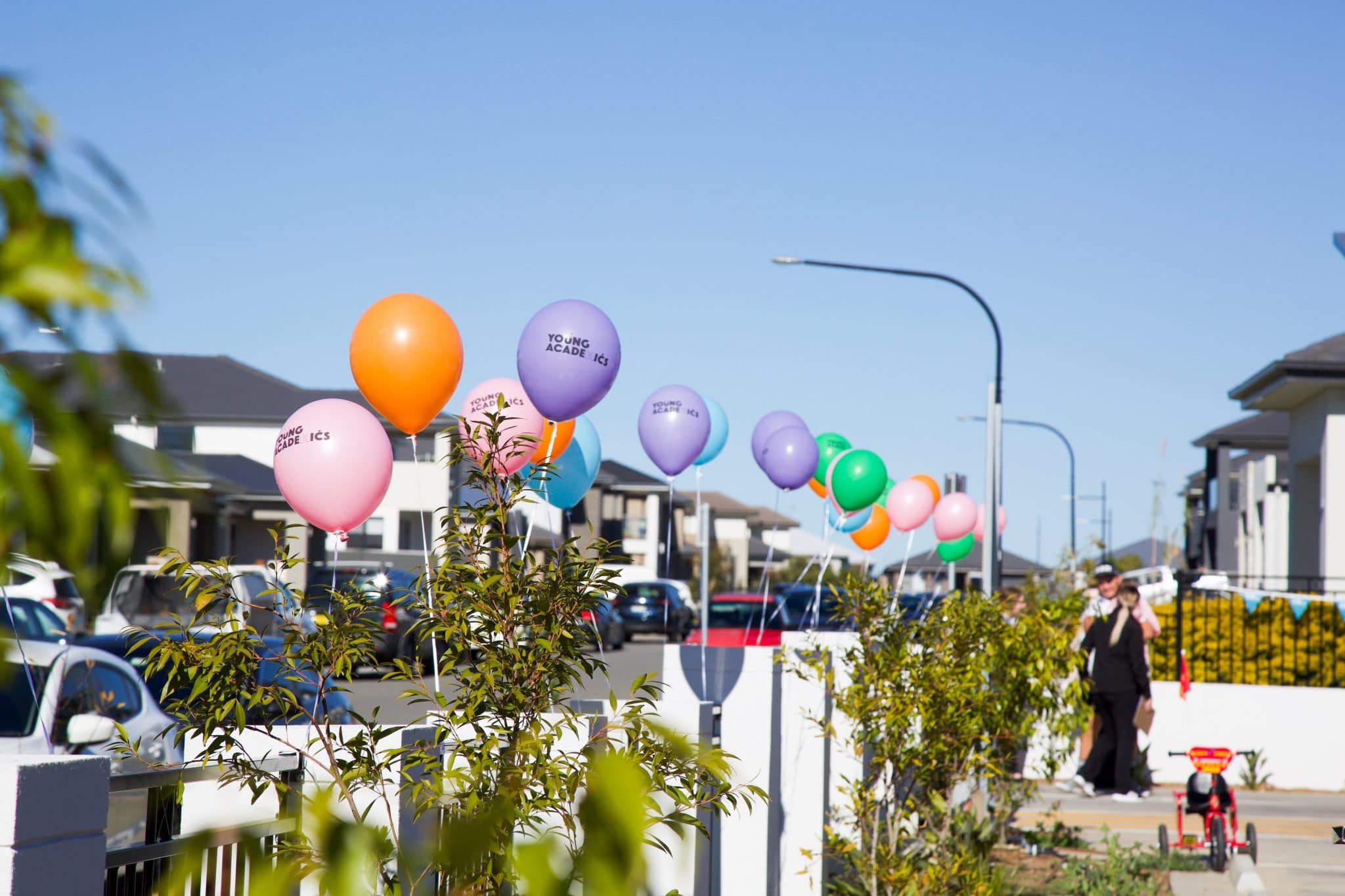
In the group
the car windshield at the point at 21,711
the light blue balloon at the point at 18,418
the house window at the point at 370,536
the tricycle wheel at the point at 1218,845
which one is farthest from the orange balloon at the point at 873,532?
the house window at the point at 370,536

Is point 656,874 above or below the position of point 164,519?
below

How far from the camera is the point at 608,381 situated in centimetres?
712

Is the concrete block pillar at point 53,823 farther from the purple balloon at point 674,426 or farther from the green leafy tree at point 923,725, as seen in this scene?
the purple balloon at point 674,426

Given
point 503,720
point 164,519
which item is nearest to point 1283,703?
point 503,720

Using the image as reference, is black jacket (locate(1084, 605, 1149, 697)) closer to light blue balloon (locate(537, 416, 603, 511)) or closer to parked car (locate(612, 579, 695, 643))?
light blue balloon (locate(537, 416, 603, 511))

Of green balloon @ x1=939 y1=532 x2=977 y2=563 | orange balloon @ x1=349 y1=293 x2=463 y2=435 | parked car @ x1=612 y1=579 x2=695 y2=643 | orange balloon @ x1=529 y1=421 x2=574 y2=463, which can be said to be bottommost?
parked car @ x1=612 y1=579 x2=695 y2=643

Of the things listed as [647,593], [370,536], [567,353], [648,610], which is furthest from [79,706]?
[370,536]

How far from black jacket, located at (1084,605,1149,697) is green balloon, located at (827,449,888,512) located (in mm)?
2581

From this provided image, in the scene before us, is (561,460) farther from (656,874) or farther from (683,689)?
(656,874)

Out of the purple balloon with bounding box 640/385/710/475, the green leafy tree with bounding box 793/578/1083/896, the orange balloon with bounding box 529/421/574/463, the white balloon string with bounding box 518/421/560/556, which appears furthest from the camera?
the purple balloon with bounding box 640/385/710/475

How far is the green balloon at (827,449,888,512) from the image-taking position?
12.7 metres

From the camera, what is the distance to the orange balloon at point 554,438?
24.6 ft

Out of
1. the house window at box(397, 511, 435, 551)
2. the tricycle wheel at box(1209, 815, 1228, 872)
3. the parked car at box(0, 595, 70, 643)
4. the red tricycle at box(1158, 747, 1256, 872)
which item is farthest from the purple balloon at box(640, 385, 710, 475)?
the house window at box(397, 511, 435, 551)

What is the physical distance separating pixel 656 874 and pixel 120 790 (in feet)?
6.48
